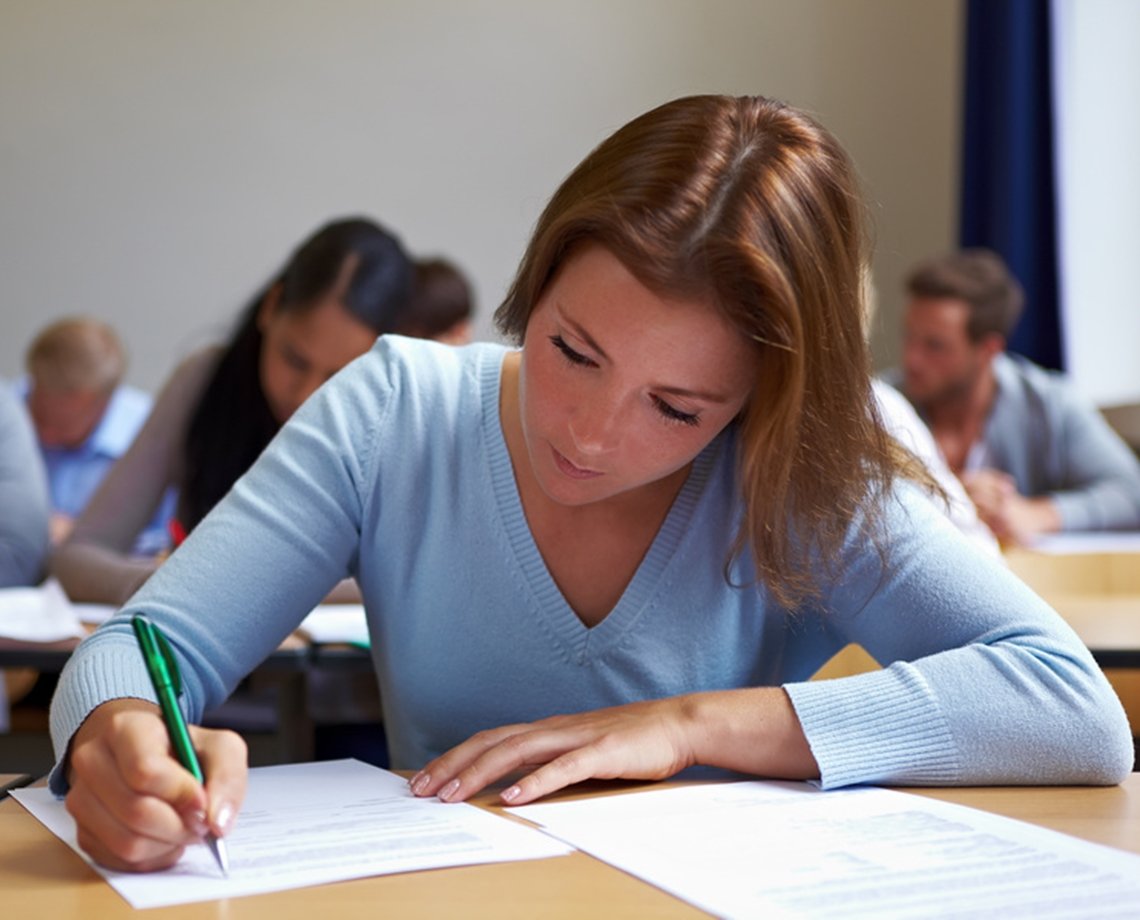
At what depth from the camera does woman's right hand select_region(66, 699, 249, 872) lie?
2.85ft

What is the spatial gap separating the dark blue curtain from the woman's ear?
9.67 feet

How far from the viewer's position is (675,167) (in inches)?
47.1

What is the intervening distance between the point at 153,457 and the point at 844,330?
186cm

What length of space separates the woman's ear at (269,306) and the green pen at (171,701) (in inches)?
74.4

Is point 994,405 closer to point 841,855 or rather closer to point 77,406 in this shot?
point 77,406

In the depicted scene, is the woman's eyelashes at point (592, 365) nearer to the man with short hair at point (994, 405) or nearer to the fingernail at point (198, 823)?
the fingernail at point (198, 823)

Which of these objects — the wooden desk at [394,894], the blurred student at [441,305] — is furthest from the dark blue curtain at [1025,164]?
the wooden desk at [394,894]

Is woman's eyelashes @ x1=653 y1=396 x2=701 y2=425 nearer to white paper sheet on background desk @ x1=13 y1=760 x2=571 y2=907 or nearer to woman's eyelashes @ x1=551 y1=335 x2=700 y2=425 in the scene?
woman's eyelashes @ x1=551 y1=335 x2=700 y2=425

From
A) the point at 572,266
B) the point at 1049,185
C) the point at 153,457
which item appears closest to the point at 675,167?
the point at 572,266

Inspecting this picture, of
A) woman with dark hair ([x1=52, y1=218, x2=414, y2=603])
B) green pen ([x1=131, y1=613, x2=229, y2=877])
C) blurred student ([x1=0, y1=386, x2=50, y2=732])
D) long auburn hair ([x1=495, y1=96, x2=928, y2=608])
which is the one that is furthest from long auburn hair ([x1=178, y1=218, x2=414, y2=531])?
green pen ([x1=131, y1=613, x2=229, y2=877])

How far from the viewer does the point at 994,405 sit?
4434 mm

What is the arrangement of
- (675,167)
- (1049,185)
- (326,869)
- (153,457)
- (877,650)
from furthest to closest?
(1049,185) → (153,457) → (877,650) → (675,167) → (326,869)

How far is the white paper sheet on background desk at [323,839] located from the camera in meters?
0.86

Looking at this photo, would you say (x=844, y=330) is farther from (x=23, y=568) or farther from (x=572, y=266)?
(x=23, y=568)
